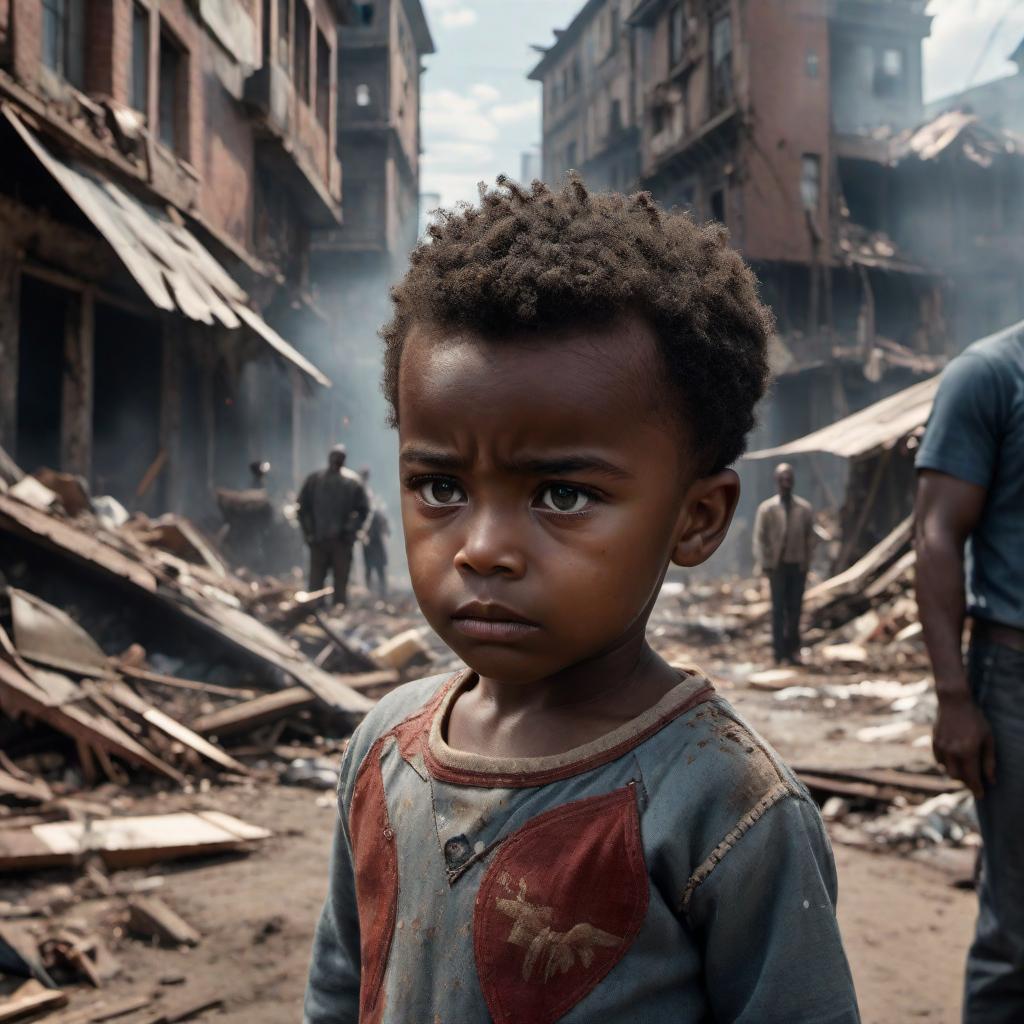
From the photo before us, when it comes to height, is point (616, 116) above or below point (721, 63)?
above

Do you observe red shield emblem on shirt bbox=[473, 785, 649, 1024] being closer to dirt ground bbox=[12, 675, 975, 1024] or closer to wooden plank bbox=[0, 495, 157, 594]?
dirt ground bbox=[12, 675, 975, 1024]

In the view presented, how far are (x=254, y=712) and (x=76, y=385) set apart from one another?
6.06 metres

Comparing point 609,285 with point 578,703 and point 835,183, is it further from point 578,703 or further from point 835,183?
point 835,183

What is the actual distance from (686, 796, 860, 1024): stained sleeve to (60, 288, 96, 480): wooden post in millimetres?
11048

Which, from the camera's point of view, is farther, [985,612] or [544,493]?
[985,612]

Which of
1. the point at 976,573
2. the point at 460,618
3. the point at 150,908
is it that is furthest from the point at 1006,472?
the point at 150,908

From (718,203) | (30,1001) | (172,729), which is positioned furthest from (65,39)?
(718,203)

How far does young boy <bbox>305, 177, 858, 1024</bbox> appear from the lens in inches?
45.4

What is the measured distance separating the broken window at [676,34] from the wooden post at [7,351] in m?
24.7

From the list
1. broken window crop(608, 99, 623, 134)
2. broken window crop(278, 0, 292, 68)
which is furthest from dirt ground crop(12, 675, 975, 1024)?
broken window crop(608, 99, 623, 134)

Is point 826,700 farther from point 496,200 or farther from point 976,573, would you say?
point 496,200

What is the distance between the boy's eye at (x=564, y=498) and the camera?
1.17 metres

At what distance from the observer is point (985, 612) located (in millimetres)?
2408

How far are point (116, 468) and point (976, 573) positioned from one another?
42.4 ft
